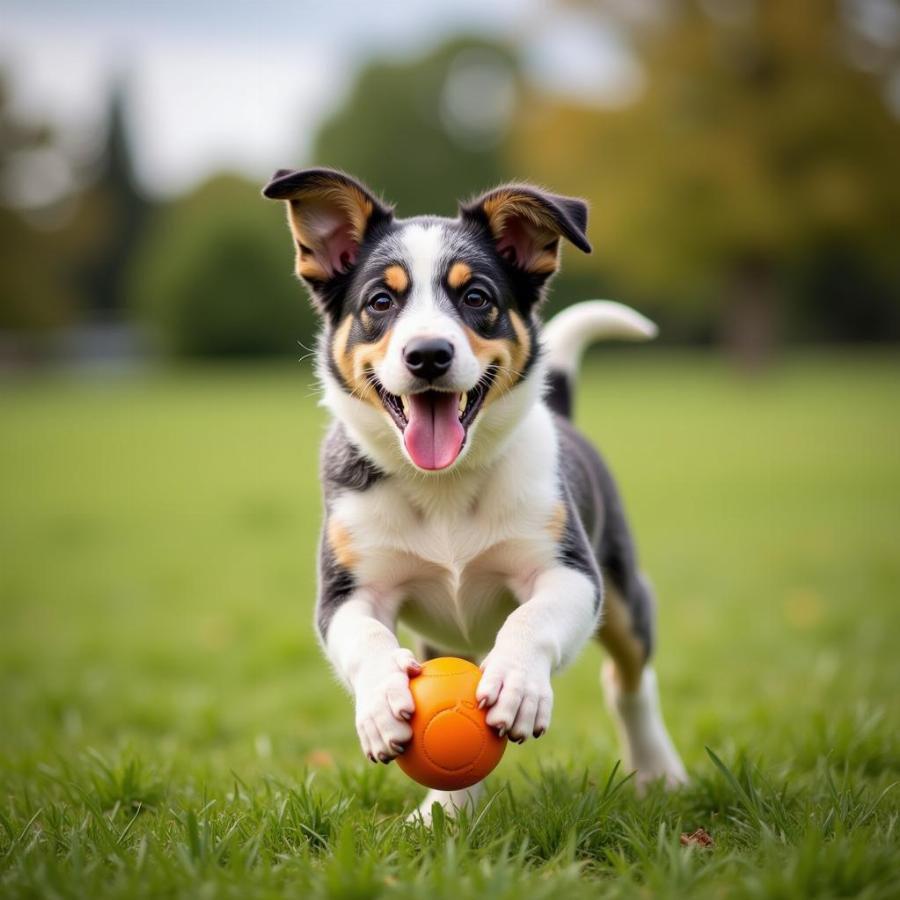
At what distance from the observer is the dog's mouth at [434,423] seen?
353cm

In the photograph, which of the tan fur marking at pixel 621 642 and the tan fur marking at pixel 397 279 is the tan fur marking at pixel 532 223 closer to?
the tan fur marking at pixel 397 279

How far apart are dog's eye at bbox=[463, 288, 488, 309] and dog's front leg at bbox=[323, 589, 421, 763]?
3.58 feet

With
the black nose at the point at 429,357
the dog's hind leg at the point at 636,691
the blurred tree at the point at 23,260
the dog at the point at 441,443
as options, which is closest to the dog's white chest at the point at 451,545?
the dog at the point at 441,443

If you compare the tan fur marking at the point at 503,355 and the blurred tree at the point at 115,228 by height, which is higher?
the tan fur marking at the point at 503,355

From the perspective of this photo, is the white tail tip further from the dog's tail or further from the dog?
the dog

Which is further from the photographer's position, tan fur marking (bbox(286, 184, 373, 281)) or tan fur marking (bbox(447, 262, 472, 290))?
tan fur marking (bbox(286, 184, 373, 281))

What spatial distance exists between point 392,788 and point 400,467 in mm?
1206

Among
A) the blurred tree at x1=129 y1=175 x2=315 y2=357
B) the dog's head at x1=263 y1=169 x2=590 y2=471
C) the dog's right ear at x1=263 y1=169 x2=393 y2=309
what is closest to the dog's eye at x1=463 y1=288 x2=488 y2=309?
the dog's head at x1=263 y1=169 x2=590 y2=471

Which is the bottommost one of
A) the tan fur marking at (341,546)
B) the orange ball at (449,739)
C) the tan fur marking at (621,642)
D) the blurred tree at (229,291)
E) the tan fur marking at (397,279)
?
the blurred tree at (229,291)

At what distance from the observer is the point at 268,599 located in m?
9.05

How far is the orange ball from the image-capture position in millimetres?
3123

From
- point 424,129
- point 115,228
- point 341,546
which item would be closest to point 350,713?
point 341,546

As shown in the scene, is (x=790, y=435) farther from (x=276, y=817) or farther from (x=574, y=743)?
(x=276, y=817)

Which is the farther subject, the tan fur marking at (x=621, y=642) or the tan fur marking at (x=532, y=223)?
the tan fur marking at (x=621, y=642)
